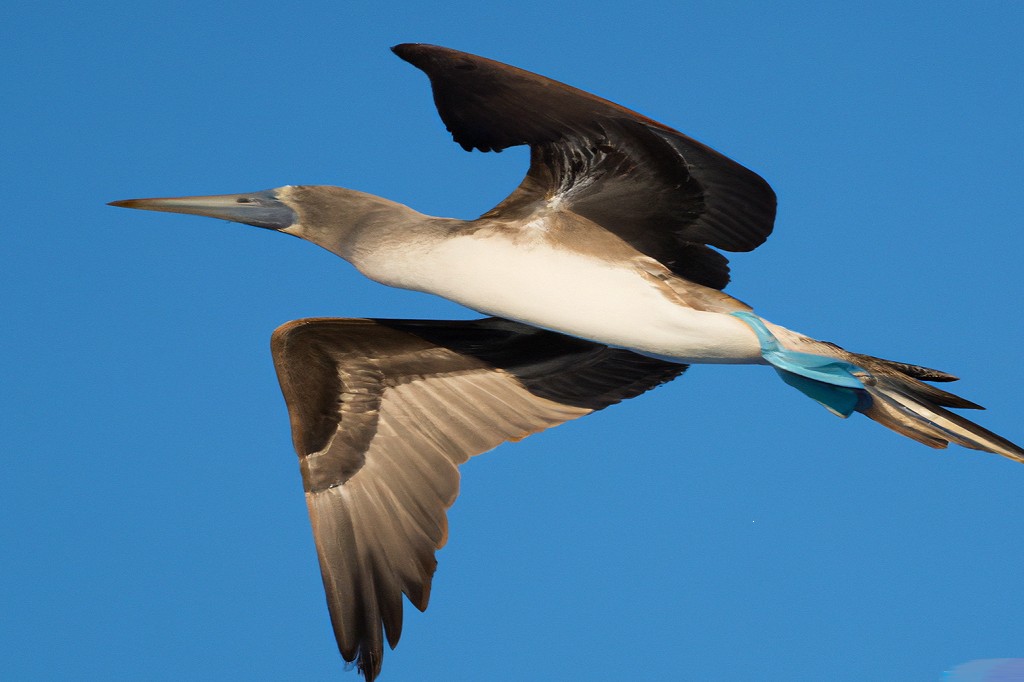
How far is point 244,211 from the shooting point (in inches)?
281

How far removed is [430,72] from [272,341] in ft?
6.12

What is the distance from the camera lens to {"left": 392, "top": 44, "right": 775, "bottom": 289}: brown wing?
19.4 feet

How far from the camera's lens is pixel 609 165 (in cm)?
658

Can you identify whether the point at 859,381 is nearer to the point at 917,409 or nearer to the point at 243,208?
the point at 917,409

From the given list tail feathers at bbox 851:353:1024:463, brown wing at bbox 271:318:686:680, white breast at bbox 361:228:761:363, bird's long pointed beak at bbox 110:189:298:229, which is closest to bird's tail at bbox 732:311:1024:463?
tail feathers at bbox 851:353:1024:463

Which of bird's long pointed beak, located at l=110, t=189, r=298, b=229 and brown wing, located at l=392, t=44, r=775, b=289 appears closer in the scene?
brown wing, located at l=392, t=44, r=775, b=289

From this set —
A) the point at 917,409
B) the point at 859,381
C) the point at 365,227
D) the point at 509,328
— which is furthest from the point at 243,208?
the point at 917,409

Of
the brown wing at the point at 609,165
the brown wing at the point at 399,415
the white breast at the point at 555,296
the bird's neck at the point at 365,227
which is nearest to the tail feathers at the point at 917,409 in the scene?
the white breast at the point at 555,296

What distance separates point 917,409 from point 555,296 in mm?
1806

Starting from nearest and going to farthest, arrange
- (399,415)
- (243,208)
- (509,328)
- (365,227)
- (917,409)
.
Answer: (917,409) < (365,227) < (243,208) < (399,415) < (509,328)

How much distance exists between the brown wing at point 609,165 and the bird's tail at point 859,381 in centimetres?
50

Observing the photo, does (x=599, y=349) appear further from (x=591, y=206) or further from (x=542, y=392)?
(x=591, y=206)

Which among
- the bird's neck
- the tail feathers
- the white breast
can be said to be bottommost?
the tail feathers

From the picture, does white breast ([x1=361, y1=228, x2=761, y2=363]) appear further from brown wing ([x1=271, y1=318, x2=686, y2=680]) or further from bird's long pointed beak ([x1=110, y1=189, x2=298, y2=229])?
brown wing ([x1=271, y1=318, x2=686, y2=680])
